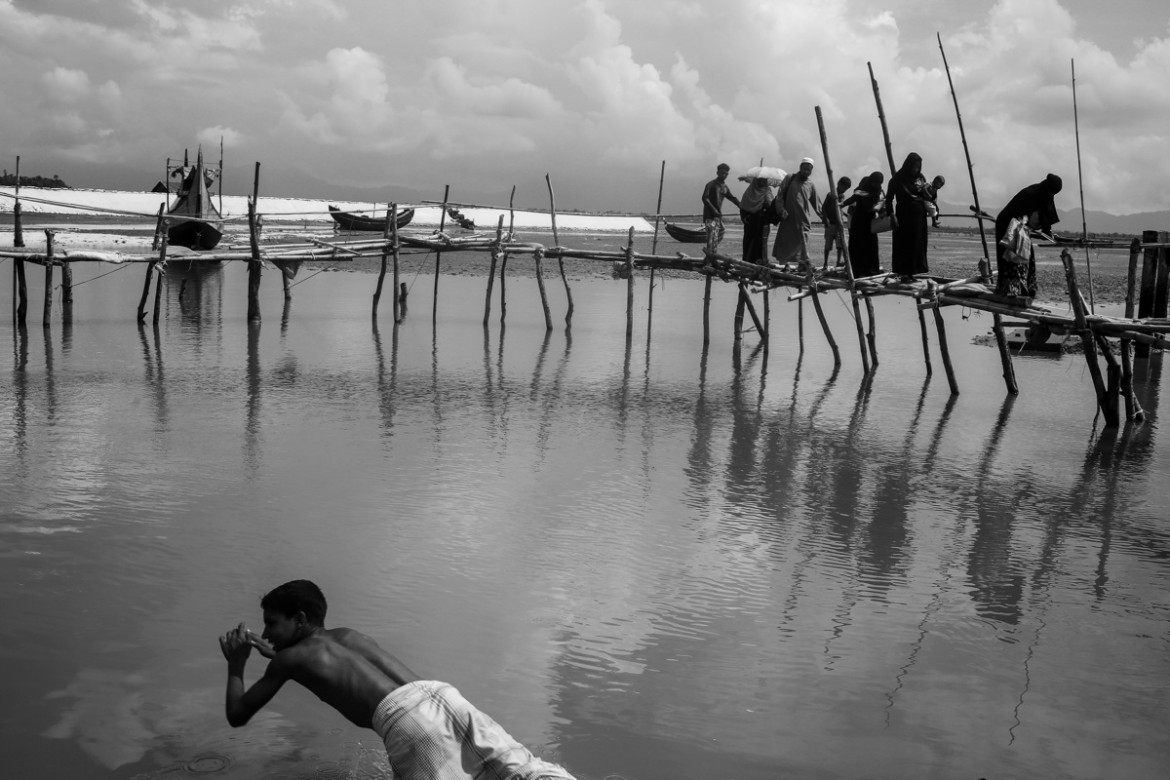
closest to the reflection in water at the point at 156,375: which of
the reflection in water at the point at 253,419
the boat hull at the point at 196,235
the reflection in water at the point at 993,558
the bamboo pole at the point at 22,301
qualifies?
the reflection in water at the point at 253,419

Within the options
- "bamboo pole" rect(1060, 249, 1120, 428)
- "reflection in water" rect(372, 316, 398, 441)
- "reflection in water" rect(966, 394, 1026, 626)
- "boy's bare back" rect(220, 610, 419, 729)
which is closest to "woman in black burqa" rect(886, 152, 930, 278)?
"bamboo pole" rect(1060, 249, 1120, 428)

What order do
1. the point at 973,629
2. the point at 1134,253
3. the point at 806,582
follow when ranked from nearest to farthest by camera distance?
the point at 973,629, the point at 806,582, the point at 1134,253

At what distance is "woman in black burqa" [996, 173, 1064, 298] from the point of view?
10.6 m

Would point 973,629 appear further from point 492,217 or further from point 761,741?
point 492,217

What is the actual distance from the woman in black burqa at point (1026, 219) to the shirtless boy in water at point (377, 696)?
345 inches

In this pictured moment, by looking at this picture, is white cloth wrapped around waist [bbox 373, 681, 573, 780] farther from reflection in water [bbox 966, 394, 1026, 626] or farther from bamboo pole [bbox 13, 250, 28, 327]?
bamboo pole [bbox 13, 250, 28, 327]

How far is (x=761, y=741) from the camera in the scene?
168 inches

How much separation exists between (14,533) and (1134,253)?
14.2 metres

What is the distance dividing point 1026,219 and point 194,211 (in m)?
23.6

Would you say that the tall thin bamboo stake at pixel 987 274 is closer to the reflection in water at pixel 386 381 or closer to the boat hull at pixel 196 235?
the reflection in water at pixel 386 381

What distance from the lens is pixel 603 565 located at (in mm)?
6145

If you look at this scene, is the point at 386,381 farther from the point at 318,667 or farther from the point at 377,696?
the point at 377,696

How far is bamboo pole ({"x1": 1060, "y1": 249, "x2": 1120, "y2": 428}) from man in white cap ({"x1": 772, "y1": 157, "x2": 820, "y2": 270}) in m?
3.91

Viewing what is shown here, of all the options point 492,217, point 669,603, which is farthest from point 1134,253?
point 492,217
